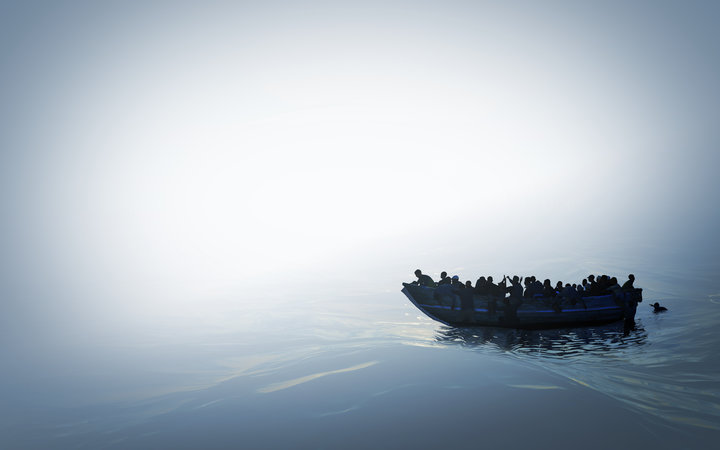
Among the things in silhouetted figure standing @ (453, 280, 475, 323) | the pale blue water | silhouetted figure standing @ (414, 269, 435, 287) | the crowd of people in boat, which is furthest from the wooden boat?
silhouetted figure standing @ (414, 269, 435, 287)

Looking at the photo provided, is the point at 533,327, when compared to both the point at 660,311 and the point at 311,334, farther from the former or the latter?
the point at 311,334

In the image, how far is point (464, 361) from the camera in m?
15.2

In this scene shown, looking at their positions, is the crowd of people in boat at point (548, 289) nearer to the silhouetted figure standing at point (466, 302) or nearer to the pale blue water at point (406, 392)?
the silhouetted figure standing at point (466, 302)

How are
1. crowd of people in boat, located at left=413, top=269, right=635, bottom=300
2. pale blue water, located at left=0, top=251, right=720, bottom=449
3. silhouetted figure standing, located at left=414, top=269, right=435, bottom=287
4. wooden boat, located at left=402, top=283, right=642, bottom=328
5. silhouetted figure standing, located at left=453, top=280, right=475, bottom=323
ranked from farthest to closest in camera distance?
silhouetted figure standing, located at left=414, top=269, right=435, bottom=287 → silhouetted figure standing, located at left=453, top=280, right=475, bottom=323 → crowd of people in boat, located at left=413, top=269, right=635, bottom=300 → wooden boat, located at left=402, top=283, right=642, bottom=328 → pale blue water, located at left=0, top=251, right=720, bottom=449

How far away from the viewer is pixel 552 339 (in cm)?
1803

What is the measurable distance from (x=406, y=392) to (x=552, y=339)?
9.84m

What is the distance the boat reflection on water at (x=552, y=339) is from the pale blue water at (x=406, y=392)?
0.09 metres

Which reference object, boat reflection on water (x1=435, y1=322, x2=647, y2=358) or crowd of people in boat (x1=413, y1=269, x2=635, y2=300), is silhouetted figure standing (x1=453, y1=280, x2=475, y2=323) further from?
boat reflection on water (x1=435, y1=322, x2=647, y2=358)

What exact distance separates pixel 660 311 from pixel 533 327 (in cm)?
1108

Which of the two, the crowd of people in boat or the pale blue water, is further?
the crowd of people in boat

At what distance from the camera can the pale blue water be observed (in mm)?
9445

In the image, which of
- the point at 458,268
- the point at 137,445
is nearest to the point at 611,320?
the point at 137,445

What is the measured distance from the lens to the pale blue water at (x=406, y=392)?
945 cm

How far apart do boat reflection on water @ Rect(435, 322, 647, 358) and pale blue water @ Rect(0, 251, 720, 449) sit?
94mm
